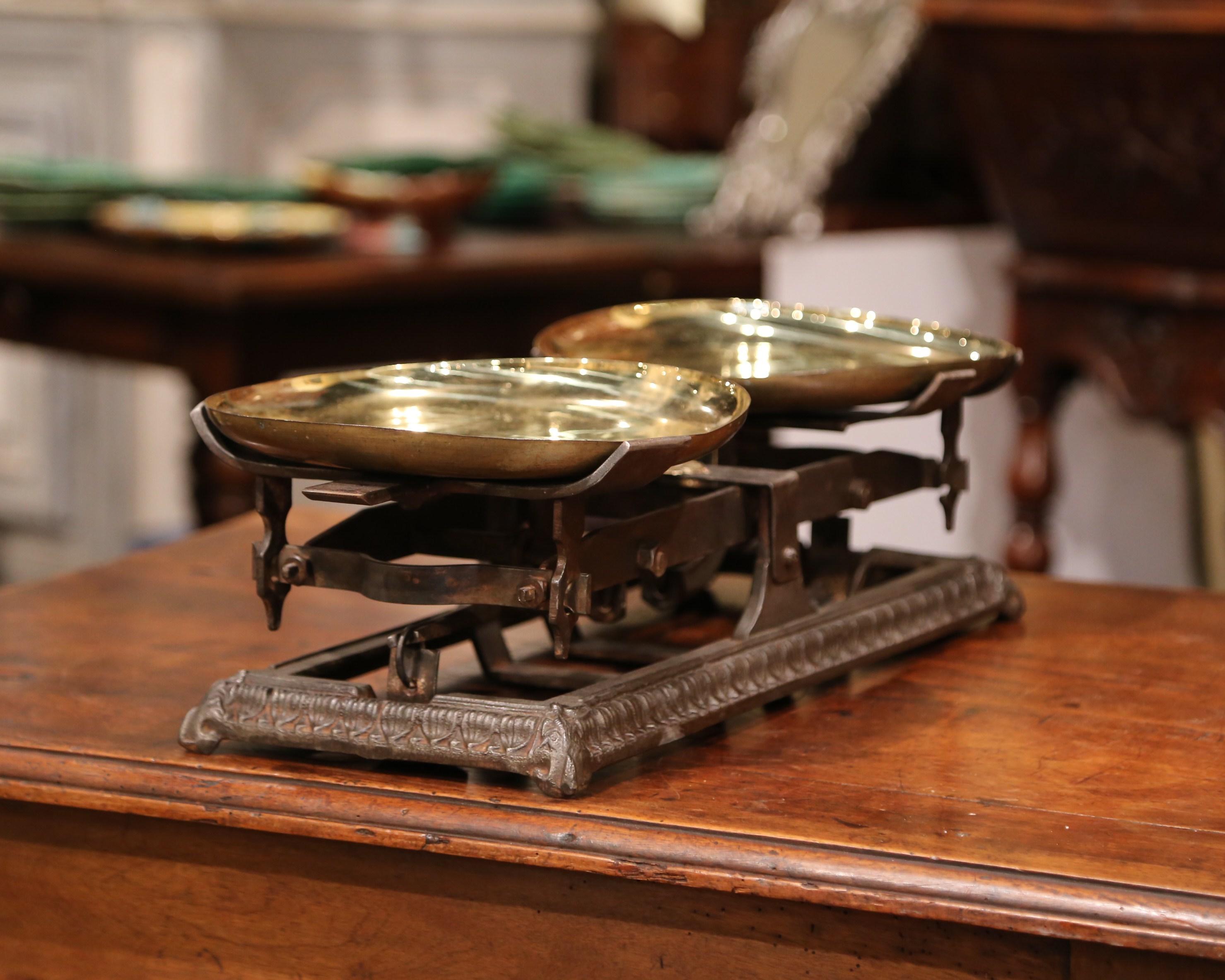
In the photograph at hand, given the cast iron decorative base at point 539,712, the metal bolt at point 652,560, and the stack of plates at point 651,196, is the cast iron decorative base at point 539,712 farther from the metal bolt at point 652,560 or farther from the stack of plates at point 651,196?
the stack of plates at point 651,196

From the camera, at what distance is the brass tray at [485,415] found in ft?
2.37

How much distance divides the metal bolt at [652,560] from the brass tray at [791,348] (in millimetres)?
135

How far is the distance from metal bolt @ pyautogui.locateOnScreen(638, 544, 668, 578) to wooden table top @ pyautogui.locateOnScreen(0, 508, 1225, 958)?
0.27 feet

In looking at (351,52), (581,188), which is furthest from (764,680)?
(351,52)

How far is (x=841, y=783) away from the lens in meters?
0.76

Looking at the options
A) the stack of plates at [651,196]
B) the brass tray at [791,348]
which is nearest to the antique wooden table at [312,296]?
the stack of plates at [651,196]

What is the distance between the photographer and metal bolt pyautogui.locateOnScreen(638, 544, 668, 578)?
0.80 m

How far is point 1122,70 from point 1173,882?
1.42m

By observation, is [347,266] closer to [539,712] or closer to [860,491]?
[860,491]

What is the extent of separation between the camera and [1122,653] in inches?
38.7

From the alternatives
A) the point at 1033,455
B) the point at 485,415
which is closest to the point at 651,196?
the point at 1033,455

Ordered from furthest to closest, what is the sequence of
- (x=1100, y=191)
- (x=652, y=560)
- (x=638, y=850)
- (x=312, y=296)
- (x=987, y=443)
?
(x=987, y=443) < (x=312, y=296) < (x=1100, y=191) < (x=652, y=560) < (x=638, y=850)

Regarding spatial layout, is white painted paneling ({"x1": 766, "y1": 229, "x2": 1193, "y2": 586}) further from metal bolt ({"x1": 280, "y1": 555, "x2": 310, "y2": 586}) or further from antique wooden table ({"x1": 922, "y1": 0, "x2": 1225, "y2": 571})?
metal bolt ({"x1": 280, "y1": 555, "x2": 310, "y2": 586})

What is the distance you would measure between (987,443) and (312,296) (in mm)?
909
